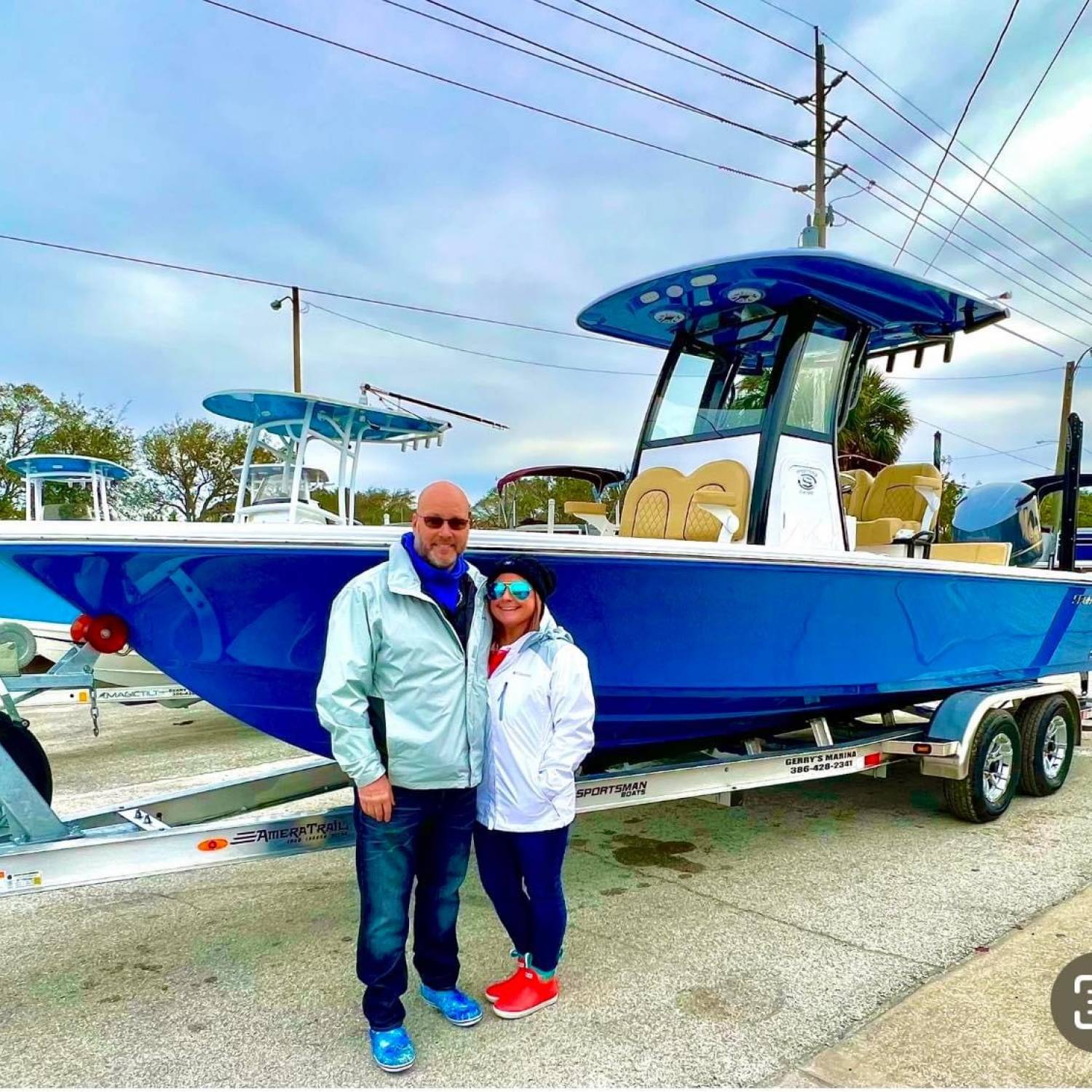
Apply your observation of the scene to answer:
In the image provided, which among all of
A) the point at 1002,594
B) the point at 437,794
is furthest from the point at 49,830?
the point at 1002,594

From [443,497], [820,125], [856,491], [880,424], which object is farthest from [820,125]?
[443,497]

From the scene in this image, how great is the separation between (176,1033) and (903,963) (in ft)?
A: 8.00

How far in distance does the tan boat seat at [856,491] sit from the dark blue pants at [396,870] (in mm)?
4406

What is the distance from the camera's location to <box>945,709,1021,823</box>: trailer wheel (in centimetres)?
479

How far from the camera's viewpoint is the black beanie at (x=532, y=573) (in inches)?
108

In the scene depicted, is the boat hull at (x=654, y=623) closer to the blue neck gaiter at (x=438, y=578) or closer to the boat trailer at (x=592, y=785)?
the boat trailer at (x=592, y=785)

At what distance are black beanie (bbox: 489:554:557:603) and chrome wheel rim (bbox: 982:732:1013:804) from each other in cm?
335

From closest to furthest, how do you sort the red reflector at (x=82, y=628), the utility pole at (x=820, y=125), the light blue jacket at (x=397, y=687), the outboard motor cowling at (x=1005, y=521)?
1. the light blue jacket at (x=397, y=687)
2. the red reflector at (x=82, y=628)
3. the outboard motor cowling at (x=1005, y=521)
4. the utility pole at (x=820, y=125)

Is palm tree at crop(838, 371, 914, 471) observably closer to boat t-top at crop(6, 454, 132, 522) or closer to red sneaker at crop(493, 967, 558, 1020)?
boat t-top at crop(6, 454, 132, 522)

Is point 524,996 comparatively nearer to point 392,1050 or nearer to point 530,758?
point 392,1050

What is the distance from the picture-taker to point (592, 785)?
3.60 meters

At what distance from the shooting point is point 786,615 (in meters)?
3.98

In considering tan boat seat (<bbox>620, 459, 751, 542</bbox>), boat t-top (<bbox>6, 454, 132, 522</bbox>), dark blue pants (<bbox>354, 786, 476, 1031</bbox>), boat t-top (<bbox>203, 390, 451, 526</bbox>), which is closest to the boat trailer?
dark blue pants (<bbox>354, 786, 476, 1031</bbox>)

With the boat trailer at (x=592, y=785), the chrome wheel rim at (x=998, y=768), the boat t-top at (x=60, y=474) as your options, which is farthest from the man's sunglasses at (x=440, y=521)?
the boat t-top at (x=60, y=474)
